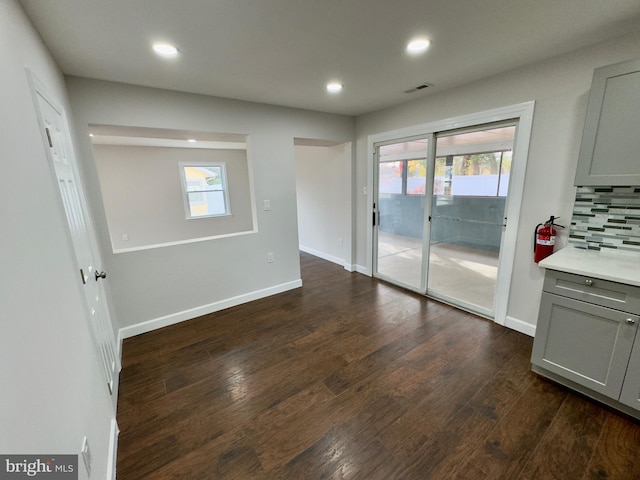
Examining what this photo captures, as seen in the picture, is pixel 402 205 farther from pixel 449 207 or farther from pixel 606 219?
pixel 606 219

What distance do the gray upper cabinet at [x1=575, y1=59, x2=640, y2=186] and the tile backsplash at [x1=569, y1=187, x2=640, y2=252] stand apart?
32 cm

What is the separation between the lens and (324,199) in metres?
4.82

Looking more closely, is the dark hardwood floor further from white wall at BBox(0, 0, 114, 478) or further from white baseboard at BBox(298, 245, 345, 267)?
white baseboard at BBox(298, 245, 345, 267)

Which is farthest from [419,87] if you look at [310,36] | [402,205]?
[402,205]

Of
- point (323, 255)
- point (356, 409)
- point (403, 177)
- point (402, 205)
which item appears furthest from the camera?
point (323, 255)

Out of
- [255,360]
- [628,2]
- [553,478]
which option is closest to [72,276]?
[255,360]

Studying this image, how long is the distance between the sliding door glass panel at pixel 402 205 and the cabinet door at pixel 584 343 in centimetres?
158

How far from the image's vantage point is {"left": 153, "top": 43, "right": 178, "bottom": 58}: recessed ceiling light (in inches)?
69.8

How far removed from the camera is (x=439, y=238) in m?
3.41

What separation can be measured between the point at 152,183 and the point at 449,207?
17.6ft

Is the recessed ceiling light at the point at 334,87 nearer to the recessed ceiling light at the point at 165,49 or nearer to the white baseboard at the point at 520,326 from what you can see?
the recessed ceiling light at the point at 165,49

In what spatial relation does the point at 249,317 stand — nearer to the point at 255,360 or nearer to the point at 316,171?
the point at 255,360

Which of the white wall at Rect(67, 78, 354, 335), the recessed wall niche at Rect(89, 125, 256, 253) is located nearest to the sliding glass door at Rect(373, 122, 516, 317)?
the white wall at Rect(67, 78, 354, 335)

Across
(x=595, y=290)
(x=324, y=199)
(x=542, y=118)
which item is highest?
(x=542, y=118)
